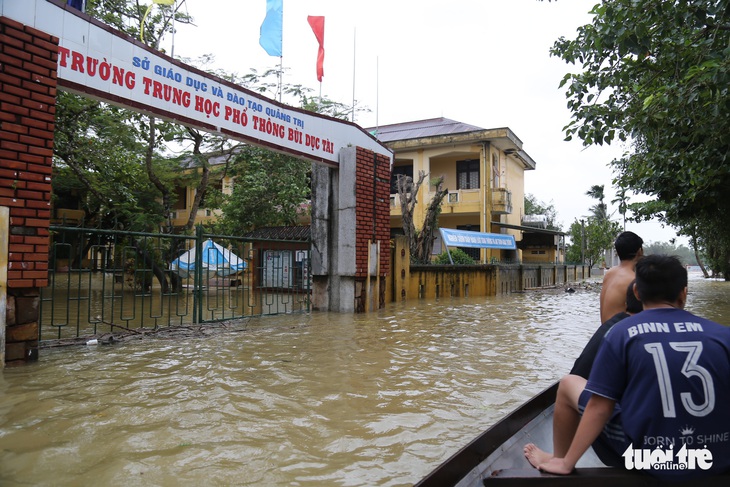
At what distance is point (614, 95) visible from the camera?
7738 millimetres

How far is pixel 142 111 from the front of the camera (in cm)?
682

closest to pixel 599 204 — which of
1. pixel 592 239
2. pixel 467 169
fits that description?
pixel 592 239

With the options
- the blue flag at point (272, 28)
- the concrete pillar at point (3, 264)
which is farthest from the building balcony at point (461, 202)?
the concrete pillar at point (3, 264)

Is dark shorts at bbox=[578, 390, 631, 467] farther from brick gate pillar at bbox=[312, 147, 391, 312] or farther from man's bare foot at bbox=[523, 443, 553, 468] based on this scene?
brick gate pillar at bbox=[312, 147, 391, 312]

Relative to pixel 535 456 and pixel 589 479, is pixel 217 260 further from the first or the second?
pixel 589 479

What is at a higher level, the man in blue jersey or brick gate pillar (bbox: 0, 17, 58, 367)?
brick gate pillar (bbox: 0, 17, 58, 367)

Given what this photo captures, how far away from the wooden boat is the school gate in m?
5.07

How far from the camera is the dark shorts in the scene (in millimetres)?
1996

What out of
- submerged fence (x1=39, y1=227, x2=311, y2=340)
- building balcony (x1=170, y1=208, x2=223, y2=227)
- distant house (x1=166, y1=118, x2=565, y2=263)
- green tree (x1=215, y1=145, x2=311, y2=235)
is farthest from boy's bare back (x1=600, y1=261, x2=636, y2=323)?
building balcony (x1=170, y1=208, x2=223, y2=227)

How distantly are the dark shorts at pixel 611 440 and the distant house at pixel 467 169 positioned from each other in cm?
2128

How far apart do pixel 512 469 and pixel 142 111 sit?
266 inches

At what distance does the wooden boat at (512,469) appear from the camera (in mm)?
1875

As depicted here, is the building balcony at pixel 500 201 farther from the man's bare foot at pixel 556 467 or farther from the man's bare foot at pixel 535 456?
the man's bare foot at pixel 556 467

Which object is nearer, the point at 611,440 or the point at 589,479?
the point at 589,479
